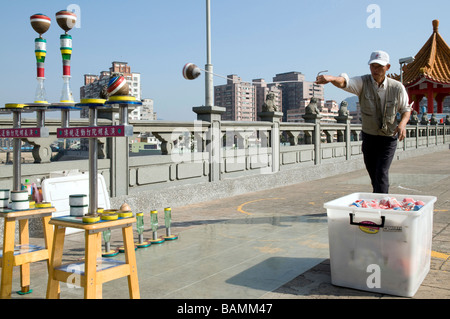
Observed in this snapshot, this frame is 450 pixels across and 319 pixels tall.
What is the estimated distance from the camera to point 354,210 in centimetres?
399

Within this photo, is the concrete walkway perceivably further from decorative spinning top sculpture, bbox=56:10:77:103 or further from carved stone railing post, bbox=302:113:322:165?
carved stone railing post, bbox=302:113:322:165

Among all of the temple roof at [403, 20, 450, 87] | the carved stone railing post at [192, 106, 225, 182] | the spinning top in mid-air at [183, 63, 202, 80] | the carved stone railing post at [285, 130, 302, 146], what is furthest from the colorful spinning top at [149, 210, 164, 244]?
the temple roof at [403, 20, 450, 87]

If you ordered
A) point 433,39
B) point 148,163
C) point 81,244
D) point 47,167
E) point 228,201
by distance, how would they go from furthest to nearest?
point 433,39 → point 228,201 → point 148,163 → point 47,167 → point 81,244

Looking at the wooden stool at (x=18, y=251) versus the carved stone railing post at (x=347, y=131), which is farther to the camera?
the carved stone railing post at (x=347, y=131)

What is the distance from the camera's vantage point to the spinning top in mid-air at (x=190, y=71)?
5523 mm

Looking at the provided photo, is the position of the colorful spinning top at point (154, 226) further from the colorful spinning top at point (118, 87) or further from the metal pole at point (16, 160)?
the colorful spinning top at point (118, 87)

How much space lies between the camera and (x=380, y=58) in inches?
204

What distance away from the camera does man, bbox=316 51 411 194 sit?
5.29 meters

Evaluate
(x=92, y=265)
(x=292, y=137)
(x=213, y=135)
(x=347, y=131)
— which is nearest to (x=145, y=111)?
(x=347, y=131)

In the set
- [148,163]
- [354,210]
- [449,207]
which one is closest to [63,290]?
[354,210]

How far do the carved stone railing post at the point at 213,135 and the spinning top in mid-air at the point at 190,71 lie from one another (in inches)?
188

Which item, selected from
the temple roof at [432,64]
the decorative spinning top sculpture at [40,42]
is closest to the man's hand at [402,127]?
the decorative spinning top sculpture at [40,42]
